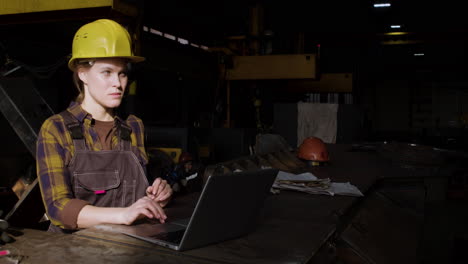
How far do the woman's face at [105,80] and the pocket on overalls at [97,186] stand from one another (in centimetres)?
26

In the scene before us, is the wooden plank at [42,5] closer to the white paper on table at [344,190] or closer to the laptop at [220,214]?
the laptop at [220,214]

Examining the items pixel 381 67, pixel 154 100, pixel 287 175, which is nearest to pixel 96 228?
pixel 287 175

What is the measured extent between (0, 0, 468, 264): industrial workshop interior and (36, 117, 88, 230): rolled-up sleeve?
7 cm

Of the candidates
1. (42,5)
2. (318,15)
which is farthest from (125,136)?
(318,15)

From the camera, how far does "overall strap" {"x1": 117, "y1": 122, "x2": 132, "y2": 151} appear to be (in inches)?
65.0

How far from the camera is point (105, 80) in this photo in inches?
60.6

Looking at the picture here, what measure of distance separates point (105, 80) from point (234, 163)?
106cm

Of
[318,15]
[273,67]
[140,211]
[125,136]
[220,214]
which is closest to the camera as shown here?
[220,214]

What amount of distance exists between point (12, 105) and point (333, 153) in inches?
108

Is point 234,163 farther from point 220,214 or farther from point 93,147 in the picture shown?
point 220,214

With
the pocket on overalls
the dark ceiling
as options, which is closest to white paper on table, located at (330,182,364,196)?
the pocket on overalls

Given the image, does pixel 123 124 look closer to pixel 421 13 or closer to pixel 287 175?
pixel 287 175

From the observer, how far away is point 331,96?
541 inches

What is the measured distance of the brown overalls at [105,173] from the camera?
1.50 metres
